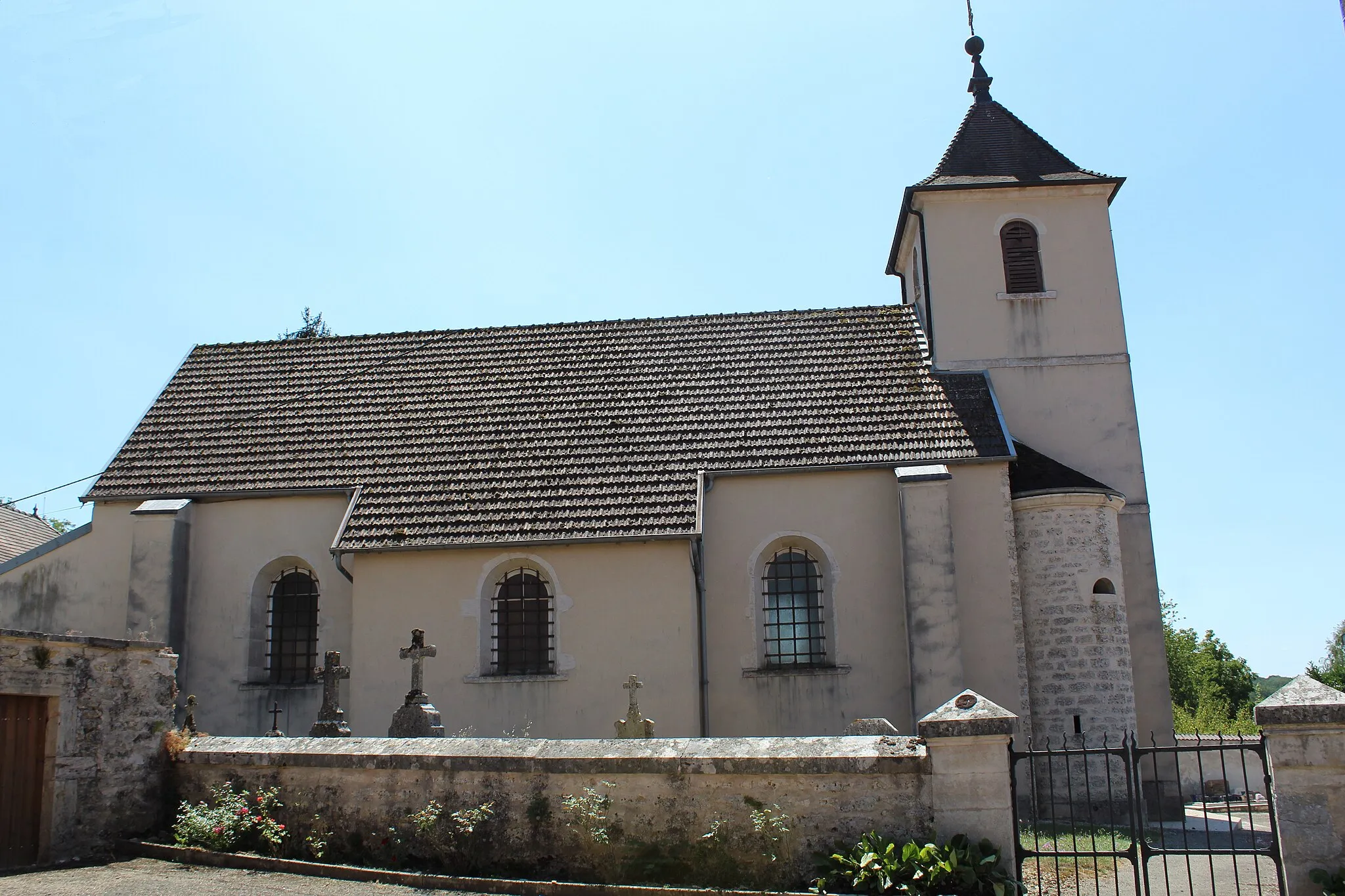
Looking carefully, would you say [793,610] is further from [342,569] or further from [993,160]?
[993,160]

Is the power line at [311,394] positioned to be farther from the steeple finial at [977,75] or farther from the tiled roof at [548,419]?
the steeple finial at [977,75]

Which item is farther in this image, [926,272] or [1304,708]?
[926,272]

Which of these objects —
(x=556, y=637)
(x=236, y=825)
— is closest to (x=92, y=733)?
(x=236, y=825)

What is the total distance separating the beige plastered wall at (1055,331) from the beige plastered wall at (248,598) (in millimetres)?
11848

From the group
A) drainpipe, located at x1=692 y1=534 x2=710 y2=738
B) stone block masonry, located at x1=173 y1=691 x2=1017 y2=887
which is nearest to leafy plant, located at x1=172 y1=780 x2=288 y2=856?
stone block masonry, located at x1=173 y1=691 x2=1017 y2=887

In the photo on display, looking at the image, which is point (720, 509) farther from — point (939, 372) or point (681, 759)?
point (681, 759)

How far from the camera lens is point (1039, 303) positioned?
2097 cm

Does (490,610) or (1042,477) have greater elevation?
(1042,477)

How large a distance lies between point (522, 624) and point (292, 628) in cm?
428

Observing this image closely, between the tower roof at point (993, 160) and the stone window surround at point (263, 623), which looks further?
the tower roof at point (993, 160)

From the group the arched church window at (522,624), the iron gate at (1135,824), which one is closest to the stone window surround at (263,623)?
the arched church window at (522,624)

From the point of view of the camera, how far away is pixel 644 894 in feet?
29.2

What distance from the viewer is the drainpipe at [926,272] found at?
21172 millimetres

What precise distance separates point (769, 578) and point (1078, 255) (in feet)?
29.8
